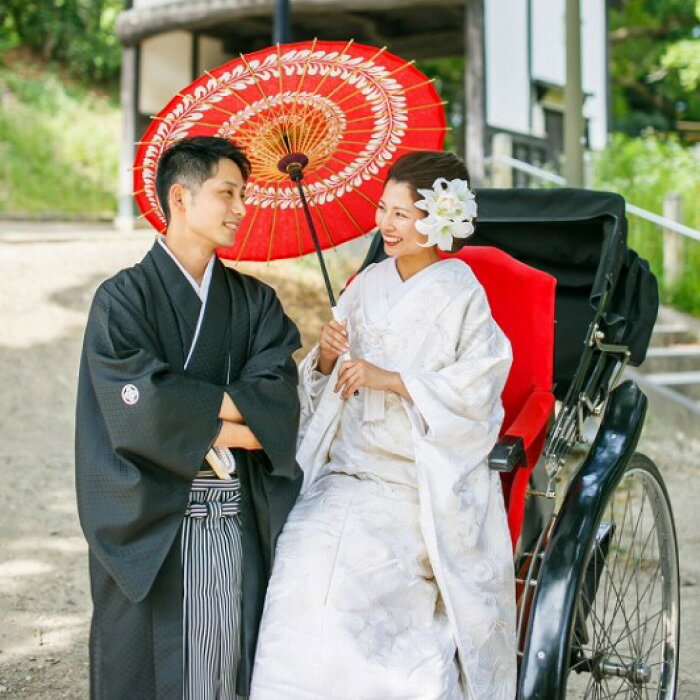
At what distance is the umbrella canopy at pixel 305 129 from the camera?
297cm

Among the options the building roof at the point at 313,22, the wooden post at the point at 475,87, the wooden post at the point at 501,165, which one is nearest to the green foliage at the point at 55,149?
the building roof at the point at 313,22

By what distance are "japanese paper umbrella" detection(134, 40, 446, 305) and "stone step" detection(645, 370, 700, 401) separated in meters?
5.06

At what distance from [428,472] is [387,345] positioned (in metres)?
0.39

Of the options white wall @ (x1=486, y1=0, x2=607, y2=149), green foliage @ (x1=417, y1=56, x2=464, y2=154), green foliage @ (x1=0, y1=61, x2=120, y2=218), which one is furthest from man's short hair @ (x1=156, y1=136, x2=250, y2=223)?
green foliage @ (x1=417, y1=56, x2=464, y2=154)

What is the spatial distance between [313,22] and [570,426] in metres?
9.37

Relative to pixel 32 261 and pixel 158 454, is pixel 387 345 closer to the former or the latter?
pixel 158 454

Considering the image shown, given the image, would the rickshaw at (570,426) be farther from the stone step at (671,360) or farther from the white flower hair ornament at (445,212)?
the stone step at (671,360)

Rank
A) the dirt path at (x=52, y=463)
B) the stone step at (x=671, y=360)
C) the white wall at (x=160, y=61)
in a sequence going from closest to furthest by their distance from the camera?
the dirt path at (x=52, y=463)
the stone step at (x=671, y=360)
the white wall at (x=160, y=61)

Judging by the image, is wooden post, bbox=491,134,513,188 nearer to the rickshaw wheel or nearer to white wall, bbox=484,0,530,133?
white wall, bbox=484,0,530,133

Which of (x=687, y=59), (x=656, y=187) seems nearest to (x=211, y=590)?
(x=656, y=187)

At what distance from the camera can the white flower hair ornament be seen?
2848 mm

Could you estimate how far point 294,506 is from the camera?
288 centimetres

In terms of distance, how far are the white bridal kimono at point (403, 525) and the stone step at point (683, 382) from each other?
531cm

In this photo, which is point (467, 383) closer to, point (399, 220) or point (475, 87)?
point (399, 220)
